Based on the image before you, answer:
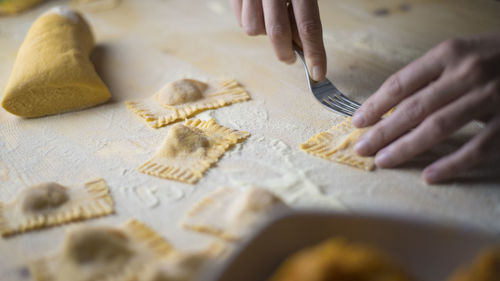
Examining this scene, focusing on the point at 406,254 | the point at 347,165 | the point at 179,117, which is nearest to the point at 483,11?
the point at 347,165

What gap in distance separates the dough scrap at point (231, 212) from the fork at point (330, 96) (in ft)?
2.23

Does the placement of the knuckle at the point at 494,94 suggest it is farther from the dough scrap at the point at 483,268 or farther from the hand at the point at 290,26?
the hand at the point at 290,26

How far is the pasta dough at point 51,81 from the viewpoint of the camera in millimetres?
2000

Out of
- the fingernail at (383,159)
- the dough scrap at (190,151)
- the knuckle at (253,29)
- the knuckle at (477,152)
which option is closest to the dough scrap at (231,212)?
the dough scrap at (190,151)

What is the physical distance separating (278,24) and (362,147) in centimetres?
69

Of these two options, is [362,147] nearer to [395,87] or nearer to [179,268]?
[395,87]

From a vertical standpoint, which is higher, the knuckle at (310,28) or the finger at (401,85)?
the knuckle at (310,28)

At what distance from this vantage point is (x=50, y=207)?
4.89 feet

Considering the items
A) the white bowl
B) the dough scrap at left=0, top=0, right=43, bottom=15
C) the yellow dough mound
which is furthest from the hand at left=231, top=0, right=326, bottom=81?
the dough scrap at left=0, top=0, right=43, bottom=15

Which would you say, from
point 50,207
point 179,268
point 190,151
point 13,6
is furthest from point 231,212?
point 13,6

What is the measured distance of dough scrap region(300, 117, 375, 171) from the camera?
1635 mm

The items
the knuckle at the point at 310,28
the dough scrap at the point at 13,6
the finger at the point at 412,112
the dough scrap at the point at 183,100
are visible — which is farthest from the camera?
the dough scrap at the point at 13,6

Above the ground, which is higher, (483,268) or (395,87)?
(395,87)

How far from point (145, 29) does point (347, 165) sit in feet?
6.20
